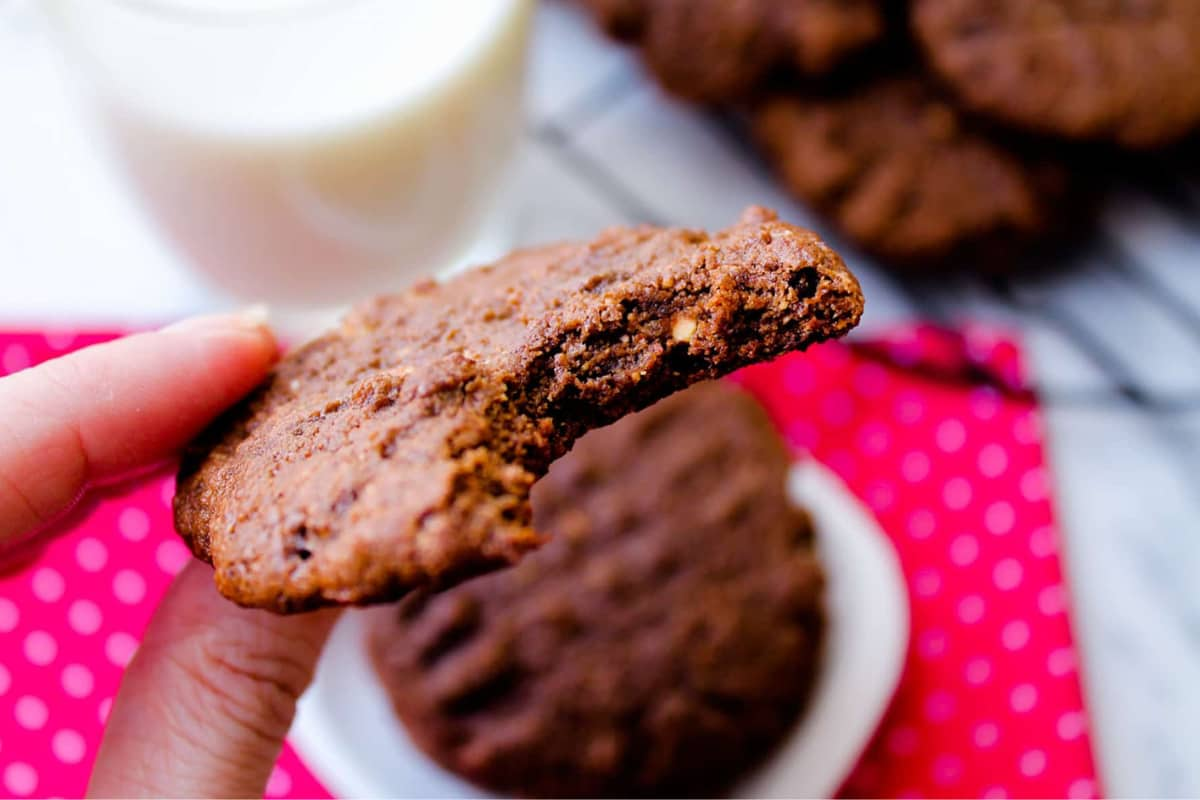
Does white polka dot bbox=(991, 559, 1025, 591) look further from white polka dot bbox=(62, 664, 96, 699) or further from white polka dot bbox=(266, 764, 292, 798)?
white polka dot bbox=(62, 664, 96, 699)

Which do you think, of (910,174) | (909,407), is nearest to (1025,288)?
(910,174)

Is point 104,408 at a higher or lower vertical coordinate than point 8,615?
higher

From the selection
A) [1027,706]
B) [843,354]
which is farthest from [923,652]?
→ [843,354]

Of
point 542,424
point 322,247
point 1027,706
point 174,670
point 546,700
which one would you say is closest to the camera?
point 542,424

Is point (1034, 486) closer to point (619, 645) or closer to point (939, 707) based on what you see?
point (939, 707)

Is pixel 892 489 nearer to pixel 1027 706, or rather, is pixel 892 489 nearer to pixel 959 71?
pixel 1027 706

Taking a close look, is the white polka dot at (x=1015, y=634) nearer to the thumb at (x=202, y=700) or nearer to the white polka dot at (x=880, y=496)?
the white polka dot at (x=880, y=496)
